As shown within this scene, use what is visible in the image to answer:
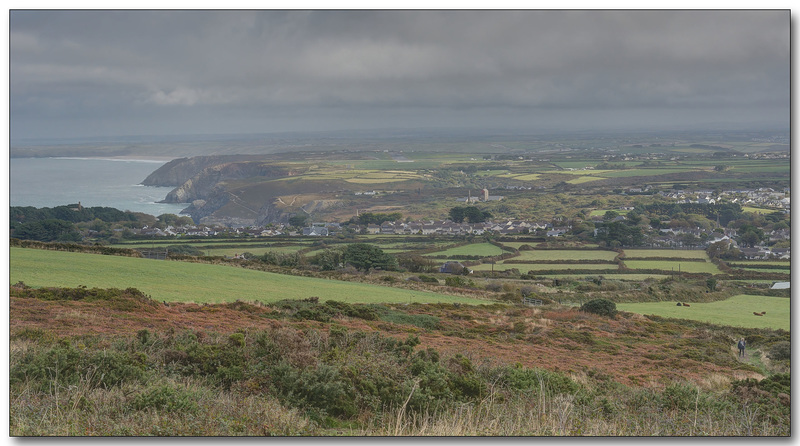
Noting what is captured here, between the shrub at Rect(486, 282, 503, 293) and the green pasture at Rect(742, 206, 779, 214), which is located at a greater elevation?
the shrub at Rect(486, 282, 503, 293)

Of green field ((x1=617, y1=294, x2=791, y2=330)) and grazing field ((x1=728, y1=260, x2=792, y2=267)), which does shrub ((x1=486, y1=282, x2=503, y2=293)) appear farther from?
grazing field ((x1=728, y1=260, x2=792, y2=267))

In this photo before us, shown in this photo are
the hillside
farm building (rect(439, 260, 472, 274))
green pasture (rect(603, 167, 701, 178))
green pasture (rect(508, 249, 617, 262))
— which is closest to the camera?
the hillside

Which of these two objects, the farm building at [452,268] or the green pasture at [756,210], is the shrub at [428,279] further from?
the green pasture at [756,210]

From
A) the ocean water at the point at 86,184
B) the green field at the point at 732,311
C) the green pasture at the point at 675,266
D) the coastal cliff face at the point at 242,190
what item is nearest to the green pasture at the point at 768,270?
the green pasture at the point at 675,266

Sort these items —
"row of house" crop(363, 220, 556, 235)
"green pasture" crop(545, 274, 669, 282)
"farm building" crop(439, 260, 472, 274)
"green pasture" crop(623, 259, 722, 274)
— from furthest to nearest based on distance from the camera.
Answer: "row of house" crop(363, 220, 556, 235) < "green pasture" crop(623, 259, 722, 274) < "farm building" crop(439, 260, 472, 274) < "green pasture" crop(545, 274, 669, 282)

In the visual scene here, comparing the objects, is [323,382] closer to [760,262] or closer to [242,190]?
[760,262]

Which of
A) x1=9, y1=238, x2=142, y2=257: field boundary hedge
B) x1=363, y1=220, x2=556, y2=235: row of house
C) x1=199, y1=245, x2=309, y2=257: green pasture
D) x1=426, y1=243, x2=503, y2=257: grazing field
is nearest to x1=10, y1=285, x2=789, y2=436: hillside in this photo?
x1=9, y1=238, x2=142, y2=257: field boundary hedge

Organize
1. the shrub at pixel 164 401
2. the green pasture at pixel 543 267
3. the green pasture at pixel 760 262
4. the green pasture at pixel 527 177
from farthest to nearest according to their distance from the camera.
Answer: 1. the green pasture at pixel 527 177
2. the green pasture at pixel 760 262
3. the green pasture at pixel 543 267
4. the shrub at pixel 164 401
